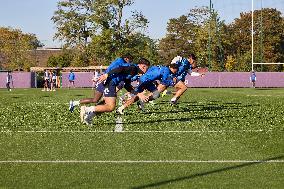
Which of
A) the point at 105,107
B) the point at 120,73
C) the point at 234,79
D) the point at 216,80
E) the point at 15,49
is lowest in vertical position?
the point at 105,107

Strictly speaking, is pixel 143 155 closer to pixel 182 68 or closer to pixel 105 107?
pixel 105 107

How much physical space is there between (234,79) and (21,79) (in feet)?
82.4

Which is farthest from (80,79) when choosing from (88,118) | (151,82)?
(88,118)

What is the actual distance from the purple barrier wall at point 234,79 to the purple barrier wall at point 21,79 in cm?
1856

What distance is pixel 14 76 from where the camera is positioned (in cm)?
7169

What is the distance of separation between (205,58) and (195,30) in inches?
342

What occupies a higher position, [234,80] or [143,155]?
[234,80]

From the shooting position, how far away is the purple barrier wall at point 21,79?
Answer: 71062 millimetres

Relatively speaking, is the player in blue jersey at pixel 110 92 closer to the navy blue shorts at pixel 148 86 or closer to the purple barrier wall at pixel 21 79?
the navy blue shorts at pixel 148 86

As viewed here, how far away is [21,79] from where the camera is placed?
235 ft

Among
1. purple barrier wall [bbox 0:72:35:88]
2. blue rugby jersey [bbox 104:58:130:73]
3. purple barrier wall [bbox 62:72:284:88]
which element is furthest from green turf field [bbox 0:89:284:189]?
purple barrier wall [bbox 0:72:35:88]

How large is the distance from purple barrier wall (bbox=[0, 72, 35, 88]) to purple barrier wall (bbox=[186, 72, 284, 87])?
60.9ft

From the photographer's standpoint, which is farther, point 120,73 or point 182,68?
point 182,68

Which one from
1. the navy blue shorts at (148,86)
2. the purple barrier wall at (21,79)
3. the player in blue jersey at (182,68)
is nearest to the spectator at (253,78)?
the purple barrier wall at (21,79)
